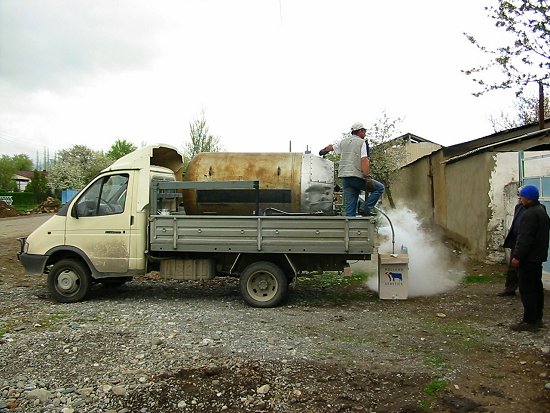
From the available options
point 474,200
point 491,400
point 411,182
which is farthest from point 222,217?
point 411,182

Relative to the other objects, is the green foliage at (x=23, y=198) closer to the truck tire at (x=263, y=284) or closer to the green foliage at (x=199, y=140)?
the green foliage at (x=199, y=140)

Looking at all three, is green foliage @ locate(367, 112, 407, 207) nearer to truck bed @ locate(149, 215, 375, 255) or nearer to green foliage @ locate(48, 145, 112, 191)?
truck bed @ locate(149, 215, 375, 255)

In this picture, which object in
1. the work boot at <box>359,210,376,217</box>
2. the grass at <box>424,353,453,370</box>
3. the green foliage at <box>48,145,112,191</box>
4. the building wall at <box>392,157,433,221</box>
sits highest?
the green foliage at <box>48,145,112,191</box>

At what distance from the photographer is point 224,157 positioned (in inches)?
350

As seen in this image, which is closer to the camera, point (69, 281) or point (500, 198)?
point (69, 281)

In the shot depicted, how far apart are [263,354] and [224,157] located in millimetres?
A: 4127

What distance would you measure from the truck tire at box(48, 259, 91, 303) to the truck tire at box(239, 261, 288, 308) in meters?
2.65

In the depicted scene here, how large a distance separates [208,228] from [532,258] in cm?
466

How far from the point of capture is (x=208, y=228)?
26.7 feet

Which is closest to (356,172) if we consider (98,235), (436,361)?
(436,361)

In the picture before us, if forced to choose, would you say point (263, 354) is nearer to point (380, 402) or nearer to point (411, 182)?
point (380, 402)

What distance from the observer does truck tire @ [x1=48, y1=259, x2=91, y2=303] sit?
8445mm

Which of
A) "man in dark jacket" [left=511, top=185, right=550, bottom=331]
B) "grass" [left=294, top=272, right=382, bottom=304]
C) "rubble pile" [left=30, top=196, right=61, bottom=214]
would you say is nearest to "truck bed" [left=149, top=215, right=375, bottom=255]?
"grass" [left=294, top=272, right=382, bottom=304]

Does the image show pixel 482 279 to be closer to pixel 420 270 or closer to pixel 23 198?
pixel 420 270
